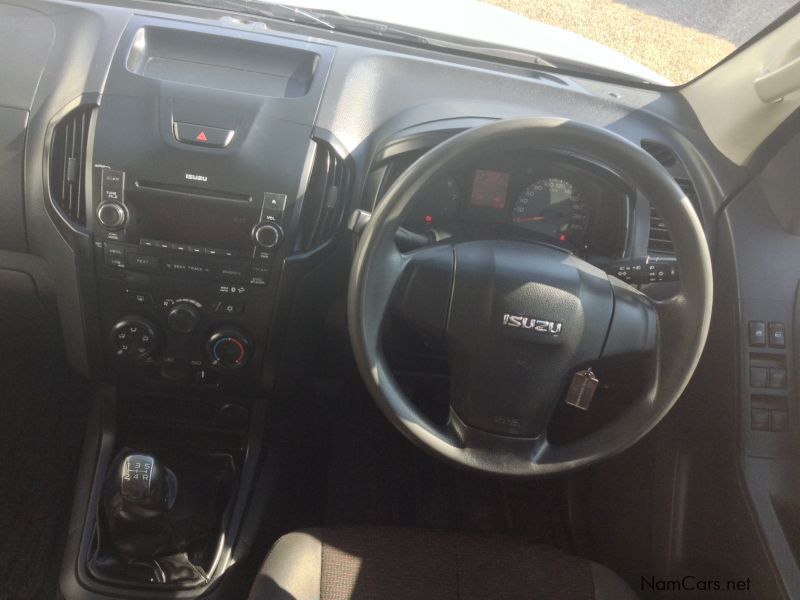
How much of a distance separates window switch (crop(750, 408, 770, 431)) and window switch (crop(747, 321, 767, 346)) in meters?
0.14

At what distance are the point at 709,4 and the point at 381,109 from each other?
2.78ft

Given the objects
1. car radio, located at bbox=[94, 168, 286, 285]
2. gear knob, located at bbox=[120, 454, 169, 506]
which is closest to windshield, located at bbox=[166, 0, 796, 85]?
car radio, located at bbox=[94, 168, 286, 285]

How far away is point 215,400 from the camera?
5.50 feet

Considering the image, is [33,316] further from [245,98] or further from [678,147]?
[678,147]

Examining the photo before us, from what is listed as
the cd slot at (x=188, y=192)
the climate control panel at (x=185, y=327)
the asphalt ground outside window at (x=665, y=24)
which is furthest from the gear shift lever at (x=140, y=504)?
the asphalt ground outside window at (x=665, y=24)

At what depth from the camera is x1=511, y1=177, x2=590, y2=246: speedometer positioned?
147 centimetres

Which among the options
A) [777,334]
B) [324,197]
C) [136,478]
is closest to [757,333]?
[777,334]

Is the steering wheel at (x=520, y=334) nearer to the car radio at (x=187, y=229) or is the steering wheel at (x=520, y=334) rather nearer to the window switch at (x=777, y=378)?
the car radio at (x=187, y=229)

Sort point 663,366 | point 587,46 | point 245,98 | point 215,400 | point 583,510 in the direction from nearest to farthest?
point 663,366 < point 245,98 < point 215,400 < point 587,46 < point 583,510

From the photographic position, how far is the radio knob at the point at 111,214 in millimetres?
1374

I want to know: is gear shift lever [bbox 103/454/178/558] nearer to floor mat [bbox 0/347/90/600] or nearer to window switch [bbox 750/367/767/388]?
floor mat [bbox 0/347/90/600]

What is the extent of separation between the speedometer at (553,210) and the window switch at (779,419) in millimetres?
535

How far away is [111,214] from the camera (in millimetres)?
1376

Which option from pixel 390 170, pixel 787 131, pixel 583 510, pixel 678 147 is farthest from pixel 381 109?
pixel 583 510
